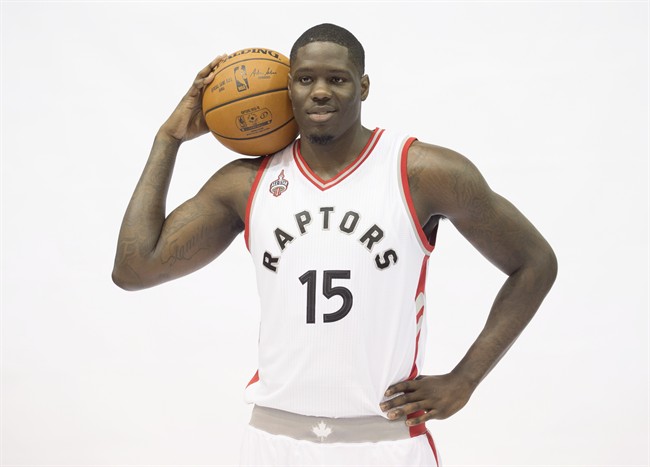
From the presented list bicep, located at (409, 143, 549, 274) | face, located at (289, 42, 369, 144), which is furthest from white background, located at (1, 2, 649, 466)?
face, located at (289, 42, 369, 144)

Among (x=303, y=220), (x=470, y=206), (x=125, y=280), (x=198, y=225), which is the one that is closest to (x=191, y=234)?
(x=198, y=225)

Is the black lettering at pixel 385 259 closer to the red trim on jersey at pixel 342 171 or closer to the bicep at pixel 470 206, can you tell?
the bicep at pixel 470 206

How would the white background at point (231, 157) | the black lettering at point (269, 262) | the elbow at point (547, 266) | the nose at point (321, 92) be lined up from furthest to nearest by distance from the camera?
the white background at point (231, 157) → the elbow at point (547, 266) → the black lettering at point (269, 262) → the nose at point (321, 92)

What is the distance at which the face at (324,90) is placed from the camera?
281 centimetres

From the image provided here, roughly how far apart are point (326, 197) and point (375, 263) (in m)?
0.26

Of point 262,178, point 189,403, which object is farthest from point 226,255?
point 262,178

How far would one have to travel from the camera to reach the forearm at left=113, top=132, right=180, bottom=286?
3014 millimetres

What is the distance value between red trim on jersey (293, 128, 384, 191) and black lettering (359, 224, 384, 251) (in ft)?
0.64

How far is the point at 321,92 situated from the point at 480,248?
0.72 metres

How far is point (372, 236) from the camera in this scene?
111 inches

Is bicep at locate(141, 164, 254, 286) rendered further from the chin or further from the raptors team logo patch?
the chin

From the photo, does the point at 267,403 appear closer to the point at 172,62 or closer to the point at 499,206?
the point at 499,206

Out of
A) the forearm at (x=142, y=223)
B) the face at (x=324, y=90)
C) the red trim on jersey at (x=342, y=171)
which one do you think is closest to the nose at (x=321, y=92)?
the face at (x=324, y=90)

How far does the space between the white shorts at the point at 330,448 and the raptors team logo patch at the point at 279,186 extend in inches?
26.8
